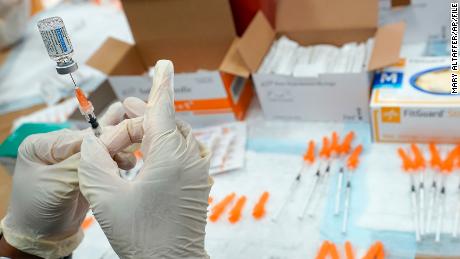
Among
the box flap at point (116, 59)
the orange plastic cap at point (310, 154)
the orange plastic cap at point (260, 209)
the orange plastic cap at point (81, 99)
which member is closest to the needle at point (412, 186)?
the orange plastic cap at point (310, 154)

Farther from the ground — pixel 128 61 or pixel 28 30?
pixel 128 61

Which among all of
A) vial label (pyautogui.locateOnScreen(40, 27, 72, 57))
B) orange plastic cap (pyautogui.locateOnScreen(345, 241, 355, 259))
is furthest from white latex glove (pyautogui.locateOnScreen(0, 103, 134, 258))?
orange plastic cap (pyautogui.locateOnScreen(345, 241, 355, 259))

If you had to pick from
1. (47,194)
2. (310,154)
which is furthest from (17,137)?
(310,154)

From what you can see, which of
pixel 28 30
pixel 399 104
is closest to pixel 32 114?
pixel 28 30

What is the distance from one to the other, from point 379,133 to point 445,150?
0.54ft

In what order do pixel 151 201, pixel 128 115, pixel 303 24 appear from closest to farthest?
pixel 151 201 → pixel 128 115 → pixel 303 24

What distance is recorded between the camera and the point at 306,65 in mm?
1372

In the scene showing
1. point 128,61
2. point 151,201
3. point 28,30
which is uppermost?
point 151,201

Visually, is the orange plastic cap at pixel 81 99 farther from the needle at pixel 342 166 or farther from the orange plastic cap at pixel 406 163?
the orange plastic cap at pixel 406 163

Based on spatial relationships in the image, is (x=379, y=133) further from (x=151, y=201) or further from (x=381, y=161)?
(x=151, y=201)

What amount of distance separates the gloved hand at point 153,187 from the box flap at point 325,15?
28.2 inches

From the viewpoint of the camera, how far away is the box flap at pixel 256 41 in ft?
4.43

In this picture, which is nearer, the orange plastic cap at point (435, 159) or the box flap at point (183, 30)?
the orange plastic cap at point (435, 159)

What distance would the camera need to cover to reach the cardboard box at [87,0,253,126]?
142cm
